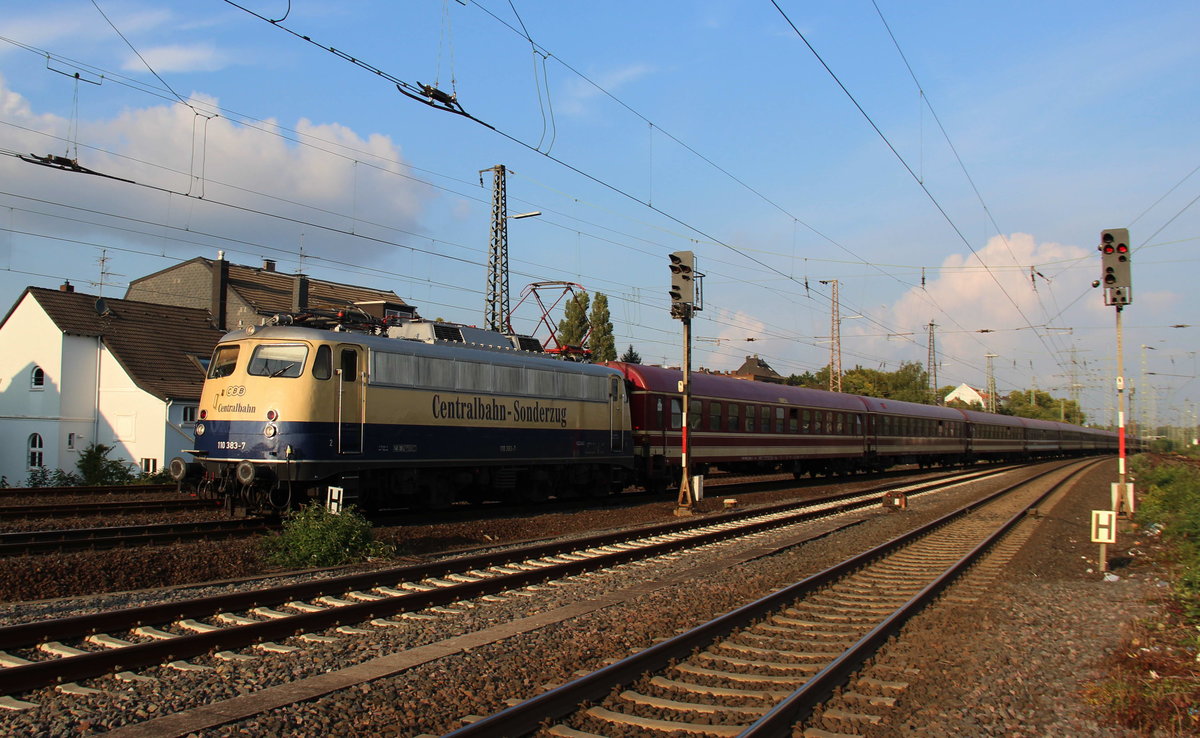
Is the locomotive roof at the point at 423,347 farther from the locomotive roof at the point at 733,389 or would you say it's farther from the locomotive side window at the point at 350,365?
the locomotive roof at the point at 733,389

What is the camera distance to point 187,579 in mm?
10320

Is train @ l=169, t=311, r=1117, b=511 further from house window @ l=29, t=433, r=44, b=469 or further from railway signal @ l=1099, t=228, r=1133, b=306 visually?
house window @ l=29, t=433, r=44, b=469

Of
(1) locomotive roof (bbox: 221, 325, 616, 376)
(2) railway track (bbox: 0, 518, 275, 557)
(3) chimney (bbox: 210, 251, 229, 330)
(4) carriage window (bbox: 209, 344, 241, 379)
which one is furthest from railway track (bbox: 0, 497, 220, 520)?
(3) chimney (bbox: 210, 251, 229, 330)

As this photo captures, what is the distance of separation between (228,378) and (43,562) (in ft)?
16.3

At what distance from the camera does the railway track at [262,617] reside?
6.46 m

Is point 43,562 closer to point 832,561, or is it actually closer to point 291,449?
point 291,449

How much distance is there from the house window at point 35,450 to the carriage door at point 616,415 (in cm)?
2478

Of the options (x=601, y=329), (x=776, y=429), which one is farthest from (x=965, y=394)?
(x=776, y=429)

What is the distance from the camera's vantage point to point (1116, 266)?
1730 cm

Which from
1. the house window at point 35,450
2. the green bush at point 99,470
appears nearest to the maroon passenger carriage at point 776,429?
the green bush at point 99,470

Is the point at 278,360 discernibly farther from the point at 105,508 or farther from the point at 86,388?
the point at 86,388

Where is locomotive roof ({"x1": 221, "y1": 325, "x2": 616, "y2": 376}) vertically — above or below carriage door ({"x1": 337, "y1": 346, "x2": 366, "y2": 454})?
above

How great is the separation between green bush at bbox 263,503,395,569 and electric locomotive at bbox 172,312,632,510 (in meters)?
1.91

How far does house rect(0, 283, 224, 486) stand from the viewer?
107 ft
